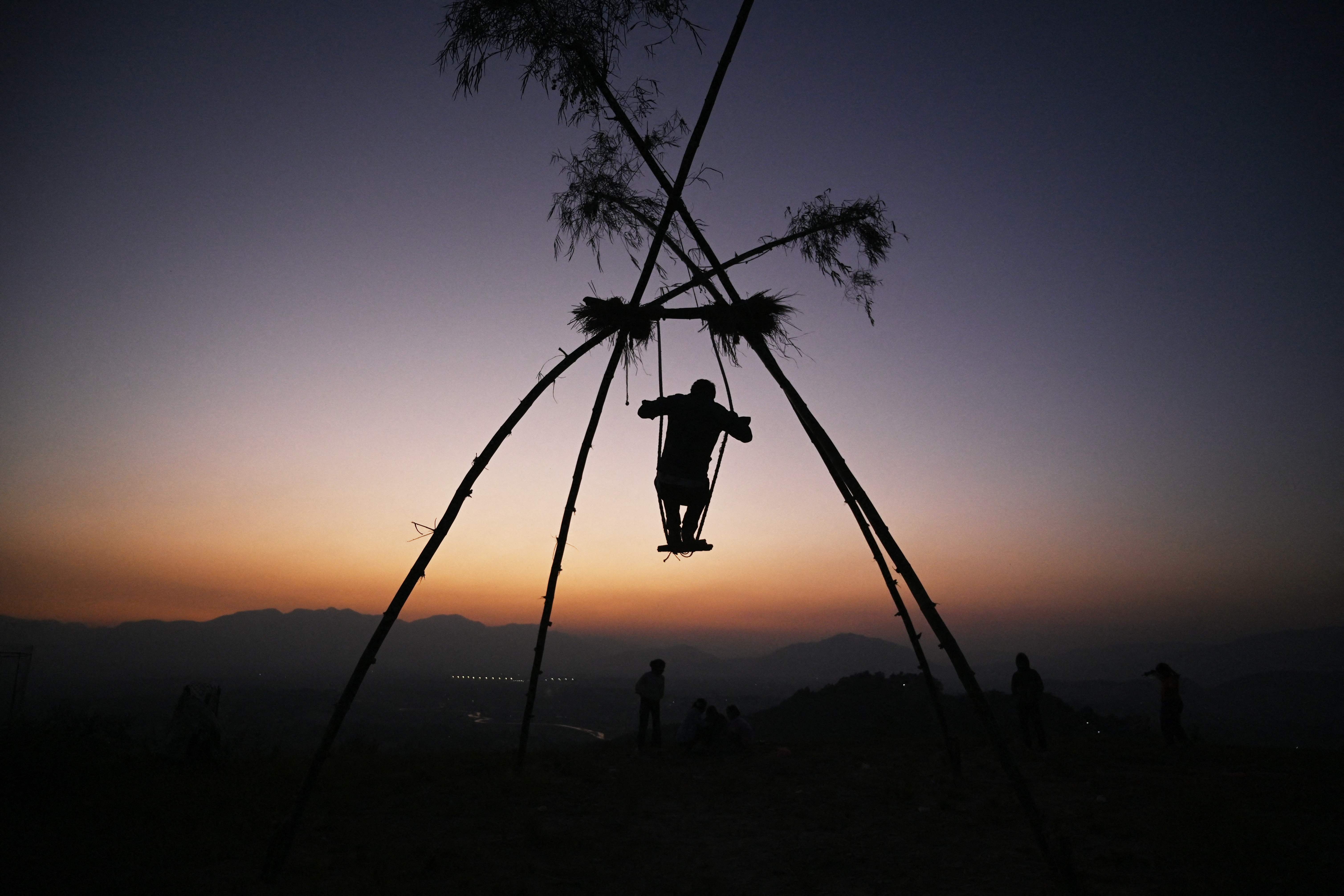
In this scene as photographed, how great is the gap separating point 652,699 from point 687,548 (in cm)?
590

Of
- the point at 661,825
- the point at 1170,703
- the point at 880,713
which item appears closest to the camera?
the point at 661,825

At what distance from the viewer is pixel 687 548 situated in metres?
7.64

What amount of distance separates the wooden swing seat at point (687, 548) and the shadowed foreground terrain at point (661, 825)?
120 inches

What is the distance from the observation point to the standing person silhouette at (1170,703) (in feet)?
36.9

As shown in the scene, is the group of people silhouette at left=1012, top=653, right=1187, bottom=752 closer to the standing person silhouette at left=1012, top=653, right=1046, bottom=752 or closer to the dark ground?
the standing person silhouette at left=1012, top=653, right=1046, bottom=752

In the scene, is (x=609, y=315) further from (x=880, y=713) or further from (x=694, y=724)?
(x=880, y=713)

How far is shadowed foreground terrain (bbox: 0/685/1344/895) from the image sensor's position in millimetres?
5312

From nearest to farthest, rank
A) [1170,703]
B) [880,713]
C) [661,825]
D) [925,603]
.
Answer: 1. [925,603]
2. [661,825]
3. [1170,703]
4. [880,713]

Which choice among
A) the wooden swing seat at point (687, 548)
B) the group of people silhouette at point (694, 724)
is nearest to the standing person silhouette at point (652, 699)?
the group of people silhouette at point (694, 724)

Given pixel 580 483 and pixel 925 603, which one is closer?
pixel 925 603

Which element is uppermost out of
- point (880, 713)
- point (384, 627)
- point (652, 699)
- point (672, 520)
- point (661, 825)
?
point (672, 520)

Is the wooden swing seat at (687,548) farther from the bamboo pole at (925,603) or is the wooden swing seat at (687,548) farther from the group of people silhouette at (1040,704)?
the group of people silhouette at (1040,704)

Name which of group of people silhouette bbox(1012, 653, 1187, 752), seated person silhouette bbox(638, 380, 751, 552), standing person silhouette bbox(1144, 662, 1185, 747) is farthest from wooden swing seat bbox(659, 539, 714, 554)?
standing person silhouette bbox(1144, 662, 1185, 747)

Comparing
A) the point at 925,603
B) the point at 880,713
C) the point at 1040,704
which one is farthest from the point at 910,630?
the point at 880,713
